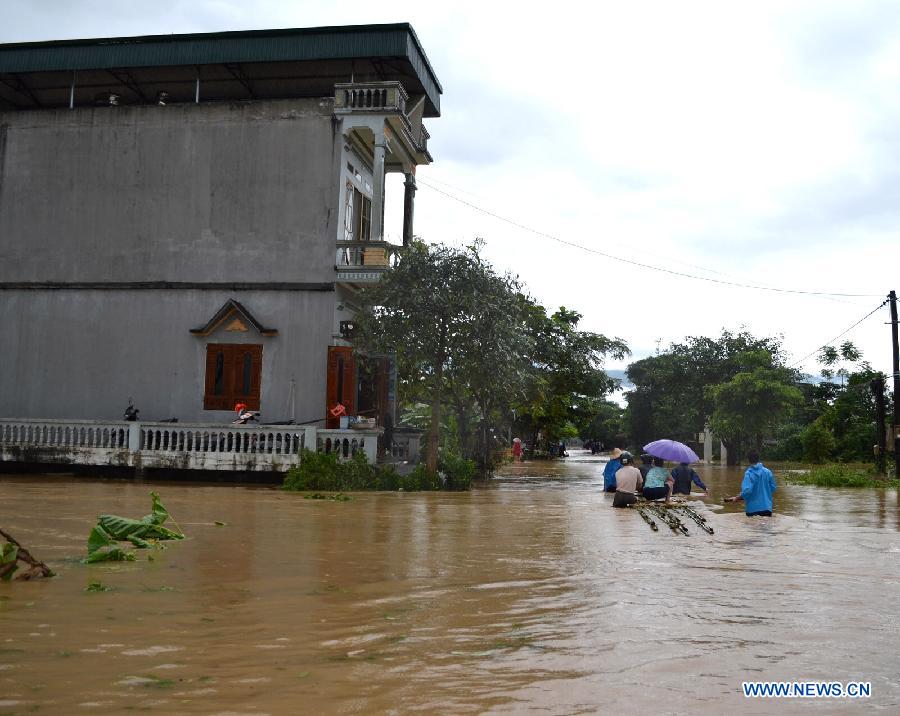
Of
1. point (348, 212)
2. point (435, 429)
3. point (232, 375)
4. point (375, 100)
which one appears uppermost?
point (375, 100)

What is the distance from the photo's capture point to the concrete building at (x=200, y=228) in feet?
72.1

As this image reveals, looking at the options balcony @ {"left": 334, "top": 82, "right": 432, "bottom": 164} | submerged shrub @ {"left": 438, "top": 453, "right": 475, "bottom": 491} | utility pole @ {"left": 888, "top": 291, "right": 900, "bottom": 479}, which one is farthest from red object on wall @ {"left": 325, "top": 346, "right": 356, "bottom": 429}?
utility pole @ {"left": 888, "top": 291, "right": 900, "bottom": 479}

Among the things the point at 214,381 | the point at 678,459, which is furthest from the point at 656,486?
the point at 214,381

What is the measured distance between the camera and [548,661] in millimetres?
5066

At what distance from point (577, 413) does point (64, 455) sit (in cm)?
2642

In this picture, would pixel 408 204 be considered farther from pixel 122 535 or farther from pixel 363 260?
pixel 122 535

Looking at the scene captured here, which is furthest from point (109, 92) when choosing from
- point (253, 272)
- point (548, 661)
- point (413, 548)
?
point (548, 661)

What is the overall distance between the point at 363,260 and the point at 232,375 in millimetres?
4331

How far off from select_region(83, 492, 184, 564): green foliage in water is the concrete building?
38.3 feet

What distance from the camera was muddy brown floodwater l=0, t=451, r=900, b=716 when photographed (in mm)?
4367

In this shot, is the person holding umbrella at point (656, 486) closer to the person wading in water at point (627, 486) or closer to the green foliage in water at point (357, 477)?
the person wading in water at point (627, 486)

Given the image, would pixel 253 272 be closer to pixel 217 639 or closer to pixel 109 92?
pixel 109 92

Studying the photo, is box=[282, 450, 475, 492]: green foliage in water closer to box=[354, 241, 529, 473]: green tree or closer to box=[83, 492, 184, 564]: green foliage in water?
box=[354, 241, 529, 473]: green tree

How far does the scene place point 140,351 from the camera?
2264 cm
